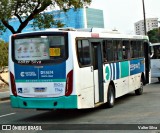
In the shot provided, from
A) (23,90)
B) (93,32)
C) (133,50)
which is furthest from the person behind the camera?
(133,50)

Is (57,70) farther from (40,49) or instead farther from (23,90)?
(23,90)

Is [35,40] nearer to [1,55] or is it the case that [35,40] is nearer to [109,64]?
[109,64]

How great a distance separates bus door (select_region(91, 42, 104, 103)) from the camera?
1359 cm

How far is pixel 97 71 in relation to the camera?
13812 mm

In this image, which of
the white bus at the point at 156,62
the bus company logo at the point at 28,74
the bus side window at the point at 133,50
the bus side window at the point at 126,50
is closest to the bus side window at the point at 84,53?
the bus company logo at the point at 28,74

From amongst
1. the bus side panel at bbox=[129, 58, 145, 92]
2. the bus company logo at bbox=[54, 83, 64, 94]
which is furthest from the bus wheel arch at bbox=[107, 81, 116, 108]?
the bus company logo at bbox=[54, 83, 64, 94]

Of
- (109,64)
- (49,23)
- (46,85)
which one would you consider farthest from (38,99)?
(49,23)

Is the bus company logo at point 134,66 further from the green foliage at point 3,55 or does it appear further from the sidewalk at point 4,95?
the green foliage at point 3,55

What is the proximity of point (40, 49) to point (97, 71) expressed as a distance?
2.33 m

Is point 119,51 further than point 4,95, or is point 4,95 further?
point 4,95

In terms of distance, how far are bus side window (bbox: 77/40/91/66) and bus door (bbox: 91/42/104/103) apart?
520 millimetres

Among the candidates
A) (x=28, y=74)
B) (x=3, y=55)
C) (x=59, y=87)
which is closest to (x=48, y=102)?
(x=59, y=87)

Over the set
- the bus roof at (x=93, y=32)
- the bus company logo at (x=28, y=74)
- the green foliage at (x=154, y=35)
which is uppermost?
the bus roof at (x=93, y=32)

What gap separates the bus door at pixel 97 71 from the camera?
535 inches
